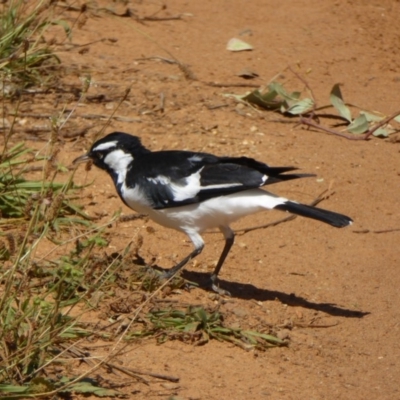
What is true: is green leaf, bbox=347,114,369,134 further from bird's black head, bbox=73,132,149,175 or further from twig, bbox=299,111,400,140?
bird's black head, bbox=73,132,149,175

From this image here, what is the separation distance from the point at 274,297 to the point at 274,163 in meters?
1.84

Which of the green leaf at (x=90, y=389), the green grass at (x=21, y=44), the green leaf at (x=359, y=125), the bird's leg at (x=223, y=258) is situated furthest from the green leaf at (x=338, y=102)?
the green leaf at (x=90, y=389)

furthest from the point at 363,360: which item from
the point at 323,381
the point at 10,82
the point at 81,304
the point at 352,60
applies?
the point at 352,60

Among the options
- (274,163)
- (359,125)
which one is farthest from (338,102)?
(274,163)

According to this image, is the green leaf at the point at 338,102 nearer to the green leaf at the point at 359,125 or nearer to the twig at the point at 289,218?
the green leaf at the point at 359,125

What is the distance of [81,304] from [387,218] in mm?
2727

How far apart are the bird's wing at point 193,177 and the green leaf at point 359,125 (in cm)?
243

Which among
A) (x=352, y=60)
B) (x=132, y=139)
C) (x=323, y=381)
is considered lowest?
(x=352, y=60)

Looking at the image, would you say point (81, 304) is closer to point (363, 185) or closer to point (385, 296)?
point (385, 296)

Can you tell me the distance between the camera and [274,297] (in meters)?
6.50

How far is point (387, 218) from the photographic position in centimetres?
762

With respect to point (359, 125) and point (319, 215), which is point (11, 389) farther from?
point (359, 125)

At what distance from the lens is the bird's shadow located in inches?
251

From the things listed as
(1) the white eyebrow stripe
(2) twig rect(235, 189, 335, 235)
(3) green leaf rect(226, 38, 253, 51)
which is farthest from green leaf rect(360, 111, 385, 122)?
(1) the white eyebrow stripe
